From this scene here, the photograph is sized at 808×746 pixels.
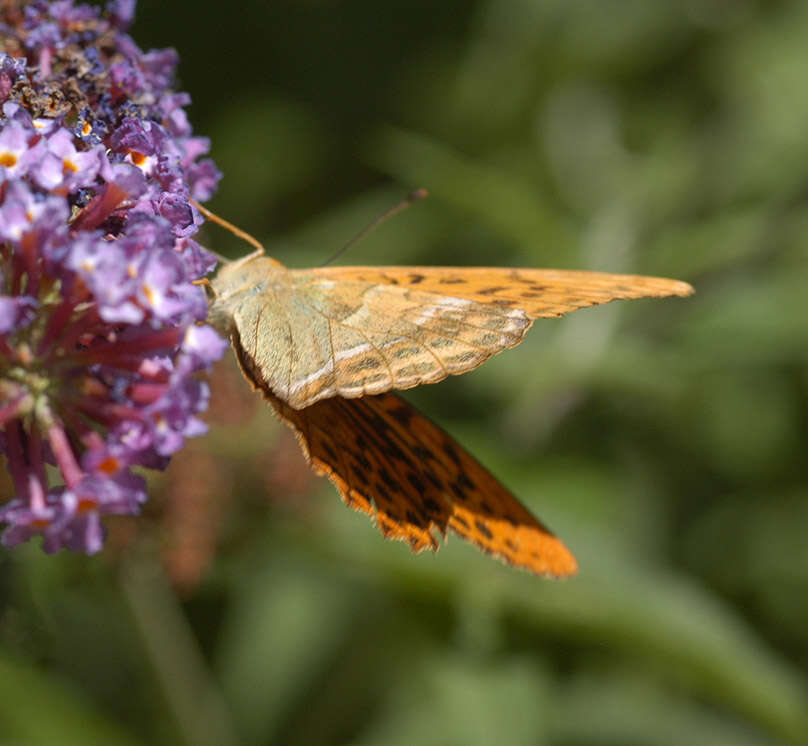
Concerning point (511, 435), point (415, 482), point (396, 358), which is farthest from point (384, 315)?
point (511, 435)

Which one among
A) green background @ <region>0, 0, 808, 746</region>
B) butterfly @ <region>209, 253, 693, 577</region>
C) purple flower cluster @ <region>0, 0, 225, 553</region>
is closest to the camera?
purple flower cluster @ <region>0, 0, 225, 553</region>

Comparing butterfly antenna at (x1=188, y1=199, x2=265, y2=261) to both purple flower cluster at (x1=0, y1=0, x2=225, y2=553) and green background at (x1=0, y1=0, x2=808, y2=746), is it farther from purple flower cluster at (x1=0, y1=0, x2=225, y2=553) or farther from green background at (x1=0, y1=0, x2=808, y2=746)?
green background at (x1=0, y1=0, x2=808, y2=746)

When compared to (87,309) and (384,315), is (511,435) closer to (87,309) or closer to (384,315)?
(384,315)

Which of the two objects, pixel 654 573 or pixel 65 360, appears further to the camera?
pixel 654 573

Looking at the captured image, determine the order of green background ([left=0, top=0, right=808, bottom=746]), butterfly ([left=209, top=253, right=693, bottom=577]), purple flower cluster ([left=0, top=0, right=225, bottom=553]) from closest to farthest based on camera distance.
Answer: purple flower cluster ([left=0, top=0, right=225, bottom=553]) → butterfly ([left=209, top=253, right=693, bottom=577]) → green background ([left=0, top=0, right=808, bottom=746])

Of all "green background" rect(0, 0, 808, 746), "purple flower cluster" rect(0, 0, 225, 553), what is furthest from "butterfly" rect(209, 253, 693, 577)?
"green background" rect(0, 0, 808, 746)

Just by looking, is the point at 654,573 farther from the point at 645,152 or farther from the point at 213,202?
the point at 213,202

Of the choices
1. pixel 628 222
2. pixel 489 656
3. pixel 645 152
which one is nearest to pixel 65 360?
pixel 489 656
